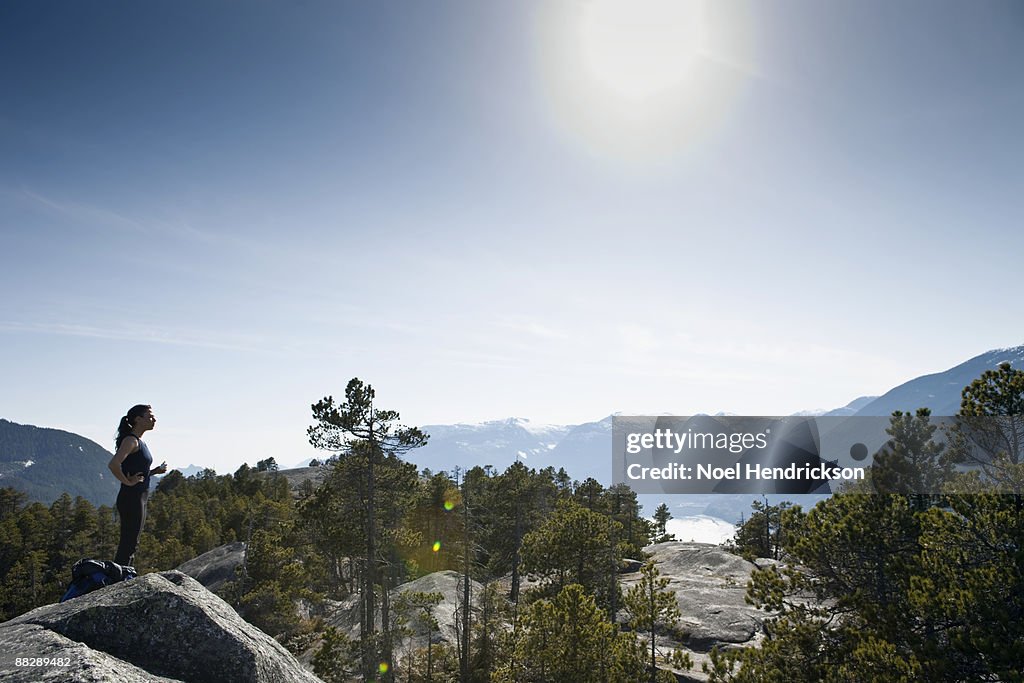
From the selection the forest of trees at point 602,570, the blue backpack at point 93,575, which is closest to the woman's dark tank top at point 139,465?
the blue backpack at point 93,575

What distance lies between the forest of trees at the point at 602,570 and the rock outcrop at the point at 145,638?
13.6m

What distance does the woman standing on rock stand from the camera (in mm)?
7641

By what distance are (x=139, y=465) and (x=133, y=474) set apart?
6.5 inches

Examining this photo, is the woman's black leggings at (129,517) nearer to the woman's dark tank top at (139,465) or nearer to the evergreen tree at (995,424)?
the woman's dark tank top at (139,465)

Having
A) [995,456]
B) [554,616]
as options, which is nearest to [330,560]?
[554,616]

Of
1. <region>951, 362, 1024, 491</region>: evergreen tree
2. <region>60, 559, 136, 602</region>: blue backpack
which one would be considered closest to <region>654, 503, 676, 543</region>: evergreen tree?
<region>951, 362, 1024, 491</region>: evergreen tree

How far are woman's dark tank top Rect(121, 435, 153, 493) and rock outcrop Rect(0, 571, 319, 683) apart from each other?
74.7 inches

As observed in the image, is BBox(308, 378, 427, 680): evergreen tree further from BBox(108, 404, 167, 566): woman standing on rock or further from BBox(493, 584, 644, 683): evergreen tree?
BBox(108, 404, 167, 566): woman standing on rock

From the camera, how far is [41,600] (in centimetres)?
4984

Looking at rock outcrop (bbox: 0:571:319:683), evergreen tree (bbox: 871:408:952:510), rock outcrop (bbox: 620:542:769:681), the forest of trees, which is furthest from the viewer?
rock outcrop (bbox: 620:542:769:681)

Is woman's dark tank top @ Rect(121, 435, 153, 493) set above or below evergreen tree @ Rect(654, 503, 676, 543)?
above

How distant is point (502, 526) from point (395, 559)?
9974 millimetres

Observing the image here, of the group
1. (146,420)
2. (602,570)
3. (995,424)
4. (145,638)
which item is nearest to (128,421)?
(146,420)

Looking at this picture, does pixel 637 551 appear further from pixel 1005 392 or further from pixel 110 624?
pixel 110 624
